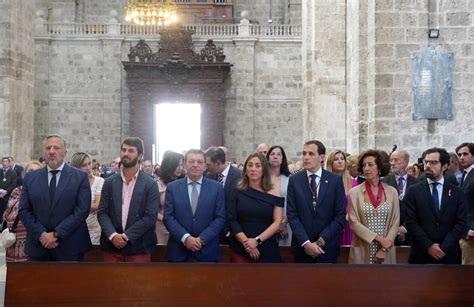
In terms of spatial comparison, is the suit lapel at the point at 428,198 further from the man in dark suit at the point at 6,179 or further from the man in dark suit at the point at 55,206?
the man in dark suit at the point at 6,179

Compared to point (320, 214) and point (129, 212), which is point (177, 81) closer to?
point (129, 212)

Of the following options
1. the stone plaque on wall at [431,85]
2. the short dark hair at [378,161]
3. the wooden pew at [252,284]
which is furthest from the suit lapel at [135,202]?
the stone plaque on wall at [431,85]

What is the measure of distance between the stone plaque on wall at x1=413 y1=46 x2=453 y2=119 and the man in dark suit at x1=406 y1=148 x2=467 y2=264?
10.6 ft

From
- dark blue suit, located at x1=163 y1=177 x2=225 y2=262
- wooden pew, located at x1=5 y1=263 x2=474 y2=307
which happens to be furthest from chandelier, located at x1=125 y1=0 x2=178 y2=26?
wooden pew, located at x1=5 y1=263 x2=474 y2=307

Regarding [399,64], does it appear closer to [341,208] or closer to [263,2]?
[341,208]

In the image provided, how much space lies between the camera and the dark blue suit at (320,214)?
592 centimetres

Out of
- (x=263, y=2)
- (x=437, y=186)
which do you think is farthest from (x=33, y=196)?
(x=263, y=2)

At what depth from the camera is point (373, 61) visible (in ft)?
30.5

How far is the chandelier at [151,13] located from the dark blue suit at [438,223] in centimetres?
1653

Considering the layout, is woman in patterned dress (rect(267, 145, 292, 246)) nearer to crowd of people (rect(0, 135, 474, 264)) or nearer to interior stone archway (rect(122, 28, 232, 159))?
crowd of people (rect(0, 135, 474, 264))

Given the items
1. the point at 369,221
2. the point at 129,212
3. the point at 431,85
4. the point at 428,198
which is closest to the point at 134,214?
the point at 129,212

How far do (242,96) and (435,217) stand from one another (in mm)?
17337

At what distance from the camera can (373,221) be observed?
234 inches

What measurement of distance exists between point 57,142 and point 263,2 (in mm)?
21734
